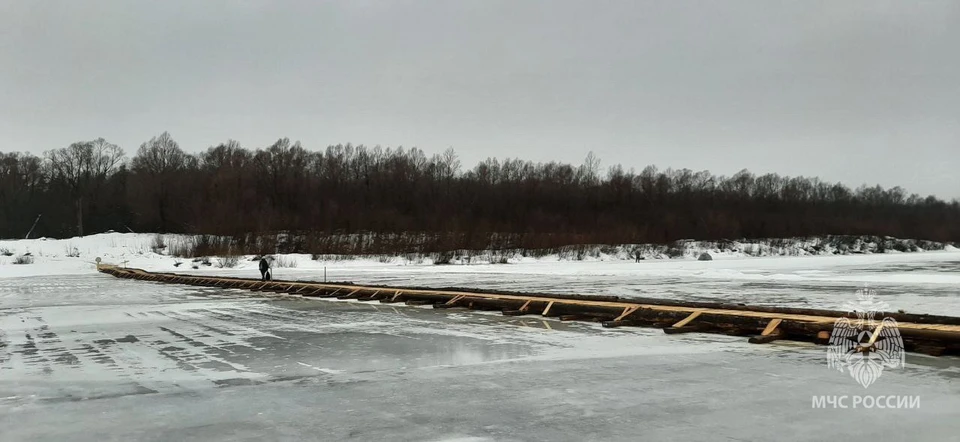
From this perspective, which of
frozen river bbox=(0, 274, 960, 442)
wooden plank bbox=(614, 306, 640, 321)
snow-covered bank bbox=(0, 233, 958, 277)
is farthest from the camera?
snow-covered bank bbox=(0, 233, 958, 277)

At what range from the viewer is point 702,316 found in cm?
1001

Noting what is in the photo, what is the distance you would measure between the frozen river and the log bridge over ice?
1.77ft

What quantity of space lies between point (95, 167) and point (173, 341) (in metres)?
109

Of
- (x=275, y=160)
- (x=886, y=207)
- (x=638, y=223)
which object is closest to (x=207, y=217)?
(x=275, y=160)

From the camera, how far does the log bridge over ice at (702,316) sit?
25.2ft

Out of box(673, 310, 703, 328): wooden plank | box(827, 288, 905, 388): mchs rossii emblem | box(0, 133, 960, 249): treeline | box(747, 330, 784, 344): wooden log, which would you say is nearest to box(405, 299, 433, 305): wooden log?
box(673, 310, 703, 328): wooden plank

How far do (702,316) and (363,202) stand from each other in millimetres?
90400

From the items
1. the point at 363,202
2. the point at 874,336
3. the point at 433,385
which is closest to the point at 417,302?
the point at 433,385

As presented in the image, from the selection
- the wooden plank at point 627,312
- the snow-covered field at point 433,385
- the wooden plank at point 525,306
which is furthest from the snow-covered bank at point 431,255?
the snow-covered field at point 433,385

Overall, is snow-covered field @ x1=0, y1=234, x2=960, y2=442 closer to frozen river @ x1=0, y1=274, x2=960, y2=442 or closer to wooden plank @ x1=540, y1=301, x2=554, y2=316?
frozen river @ x1=0, y1=274, x2=960, y2=442

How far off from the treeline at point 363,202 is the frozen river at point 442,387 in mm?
60882

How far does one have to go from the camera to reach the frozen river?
14.7ft

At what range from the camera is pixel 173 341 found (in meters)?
9.48

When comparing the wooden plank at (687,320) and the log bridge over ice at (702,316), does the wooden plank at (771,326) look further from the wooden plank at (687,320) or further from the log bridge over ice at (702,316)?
the wooden plank at (687,320)
